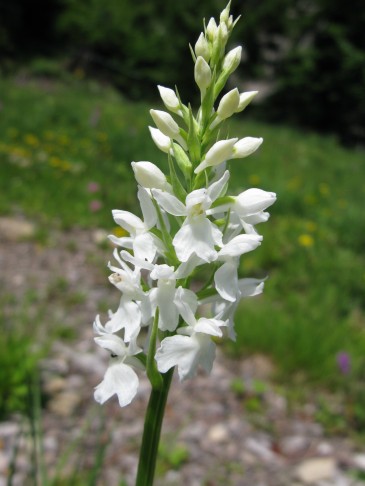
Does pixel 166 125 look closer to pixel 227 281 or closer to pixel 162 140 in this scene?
pixel 162 140

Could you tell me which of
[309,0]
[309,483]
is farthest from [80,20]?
[309,483]

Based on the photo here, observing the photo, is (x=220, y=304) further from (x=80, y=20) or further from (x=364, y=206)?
(x=80, y=20)

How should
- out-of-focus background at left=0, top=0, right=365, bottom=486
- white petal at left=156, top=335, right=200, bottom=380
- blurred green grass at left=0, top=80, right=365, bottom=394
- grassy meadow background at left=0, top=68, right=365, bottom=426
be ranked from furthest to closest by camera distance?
blurred green grass at left=0, top=80, right=365, bottom=394 → grassy meadow background at left=0, top=68, right=365, bottom=426 → out-of-focus background at left=0, top=0, right=365, bottom=486 → white petal at left=156, top=335, right=200, bottom=380

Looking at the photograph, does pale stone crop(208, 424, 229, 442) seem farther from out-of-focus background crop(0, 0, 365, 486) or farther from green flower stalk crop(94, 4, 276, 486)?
green flower stalk crop(94, 4, 276, 486)

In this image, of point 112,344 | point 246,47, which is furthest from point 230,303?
point 246,47

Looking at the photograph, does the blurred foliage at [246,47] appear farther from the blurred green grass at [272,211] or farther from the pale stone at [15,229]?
the pale stone at [15,229]

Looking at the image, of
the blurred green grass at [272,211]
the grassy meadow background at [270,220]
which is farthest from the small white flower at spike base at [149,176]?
the blurred green grass at [272,211]

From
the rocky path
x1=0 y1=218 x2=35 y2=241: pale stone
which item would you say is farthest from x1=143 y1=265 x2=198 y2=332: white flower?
x1=0 y1=218 x2=35 y2=241: pale stone
